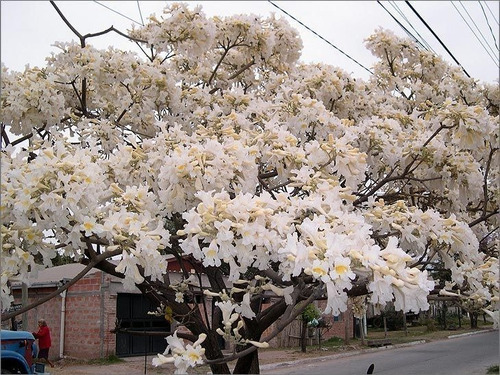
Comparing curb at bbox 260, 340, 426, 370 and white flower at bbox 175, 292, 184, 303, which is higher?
white flower at bbox 175, 292, 184, 303

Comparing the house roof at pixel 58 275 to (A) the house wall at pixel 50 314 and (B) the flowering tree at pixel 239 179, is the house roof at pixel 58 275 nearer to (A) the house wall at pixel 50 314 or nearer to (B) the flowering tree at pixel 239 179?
(A) the house wall at pixel 50 314

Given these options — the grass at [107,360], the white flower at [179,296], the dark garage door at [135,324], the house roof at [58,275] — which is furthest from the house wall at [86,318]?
the white flower at [179,296]

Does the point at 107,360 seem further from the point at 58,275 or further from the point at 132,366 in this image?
the point at 58,275

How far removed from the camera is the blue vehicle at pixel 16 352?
8.23m

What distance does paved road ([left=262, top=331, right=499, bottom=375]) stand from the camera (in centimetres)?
1400

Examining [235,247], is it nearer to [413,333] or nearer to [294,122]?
[294,122]

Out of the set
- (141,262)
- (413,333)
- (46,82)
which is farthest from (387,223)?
(413,333)

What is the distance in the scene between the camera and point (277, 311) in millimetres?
5445

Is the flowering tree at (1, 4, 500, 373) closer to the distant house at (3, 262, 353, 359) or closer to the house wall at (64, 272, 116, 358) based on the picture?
the distant house at (3, 262, 353, 359)

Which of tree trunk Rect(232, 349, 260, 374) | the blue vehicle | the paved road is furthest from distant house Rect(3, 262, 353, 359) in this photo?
tree trunk Rect(232, 349, 260, 374)

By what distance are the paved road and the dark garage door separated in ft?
14.0

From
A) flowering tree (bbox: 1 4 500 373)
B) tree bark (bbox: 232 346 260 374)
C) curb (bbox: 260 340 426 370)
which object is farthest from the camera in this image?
curb (bbox: 260 340 426 370)

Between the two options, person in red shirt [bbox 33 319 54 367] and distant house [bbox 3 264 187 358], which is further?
distant house [bbox 3 264 187 358]

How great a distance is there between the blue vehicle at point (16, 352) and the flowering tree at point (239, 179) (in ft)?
12.8
